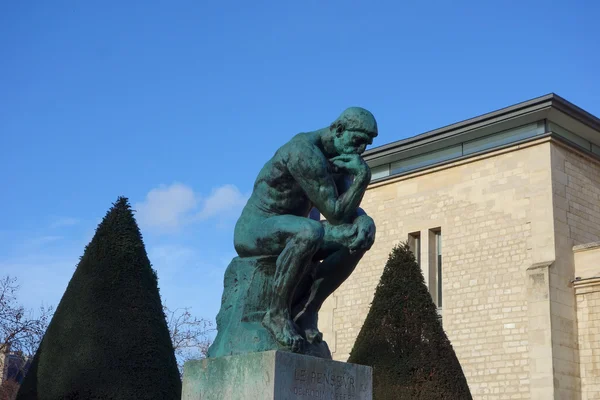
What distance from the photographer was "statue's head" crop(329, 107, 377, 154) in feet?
20.7

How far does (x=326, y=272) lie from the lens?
6.38 metres

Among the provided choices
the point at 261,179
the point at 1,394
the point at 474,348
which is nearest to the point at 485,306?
the point at 474,348

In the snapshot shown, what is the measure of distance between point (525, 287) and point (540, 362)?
6.27ft

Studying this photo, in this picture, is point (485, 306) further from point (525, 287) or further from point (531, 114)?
point (531, 114)

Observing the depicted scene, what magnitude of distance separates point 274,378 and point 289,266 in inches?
32.4

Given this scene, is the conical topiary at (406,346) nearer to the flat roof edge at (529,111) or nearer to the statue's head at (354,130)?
the statue's head at (354,130)

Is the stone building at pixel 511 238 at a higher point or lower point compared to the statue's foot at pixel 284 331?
higher

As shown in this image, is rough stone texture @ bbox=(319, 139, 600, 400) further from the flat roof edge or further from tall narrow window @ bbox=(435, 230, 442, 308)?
the flat roof edge

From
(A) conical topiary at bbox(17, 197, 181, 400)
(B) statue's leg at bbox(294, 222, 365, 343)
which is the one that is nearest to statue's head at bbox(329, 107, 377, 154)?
(B) statue's leg at bbox(294, 222, 365, 343)

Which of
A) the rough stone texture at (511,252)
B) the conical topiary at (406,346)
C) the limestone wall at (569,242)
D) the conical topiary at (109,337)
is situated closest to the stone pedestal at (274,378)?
the conical topiary at (109,337)

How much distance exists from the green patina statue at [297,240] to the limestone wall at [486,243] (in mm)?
15137

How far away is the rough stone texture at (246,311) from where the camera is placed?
613 cm

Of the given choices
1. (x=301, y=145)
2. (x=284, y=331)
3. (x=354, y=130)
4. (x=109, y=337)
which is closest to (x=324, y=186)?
(x=301, y=145)

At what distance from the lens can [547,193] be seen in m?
21.3
